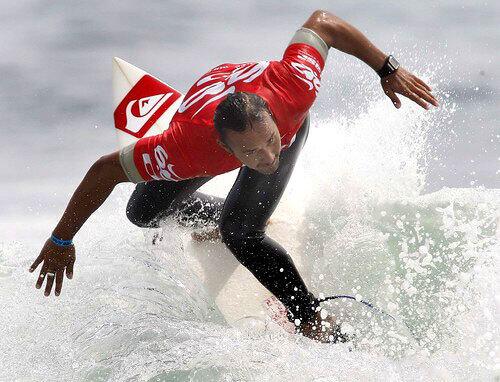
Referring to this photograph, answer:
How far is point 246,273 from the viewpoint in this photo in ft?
15.2

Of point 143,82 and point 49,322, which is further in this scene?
point 143,82

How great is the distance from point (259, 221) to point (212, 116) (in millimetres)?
697

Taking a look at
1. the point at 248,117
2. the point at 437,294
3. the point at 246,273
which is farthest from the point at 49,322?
the point at 437,294

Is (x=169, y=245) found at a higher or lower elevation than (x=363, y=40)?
lower

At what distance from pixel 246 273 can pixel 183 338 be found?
97 centimetres

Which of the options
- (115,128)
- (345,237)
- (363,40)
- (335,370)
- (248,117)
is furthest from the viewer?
(115,128)

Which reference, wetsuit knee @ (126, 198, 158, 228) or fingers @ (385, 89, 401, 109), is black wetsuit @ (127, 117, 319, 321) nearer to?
wetsuit knee @ (126, 198, 158, 228)

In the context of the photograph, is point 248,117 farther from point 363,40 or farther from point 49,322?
point 49,322

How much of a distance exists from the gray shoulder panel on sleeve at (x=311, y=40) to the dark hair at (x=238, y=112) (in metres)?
0.57

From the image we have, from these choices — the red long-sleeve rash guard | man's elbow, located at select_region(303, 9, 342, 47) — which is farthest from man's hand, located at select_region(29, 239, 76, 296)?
man's elbow, located at select_region(303, 9, 342, 47)

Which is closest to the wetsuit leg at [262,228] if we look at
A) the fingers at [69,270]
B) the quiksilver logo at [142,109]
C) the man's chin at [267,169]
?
the man's chin at [267,169]

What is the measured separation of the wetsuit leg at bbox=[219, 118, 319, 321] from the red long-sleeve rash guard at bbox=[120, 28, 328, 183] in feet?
0.73

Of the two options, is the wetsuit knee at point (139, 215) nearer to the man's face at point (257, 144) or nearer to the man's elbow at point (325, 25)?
the man's face at point (257, 144)

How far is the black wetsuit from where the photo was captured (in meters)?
3.59
